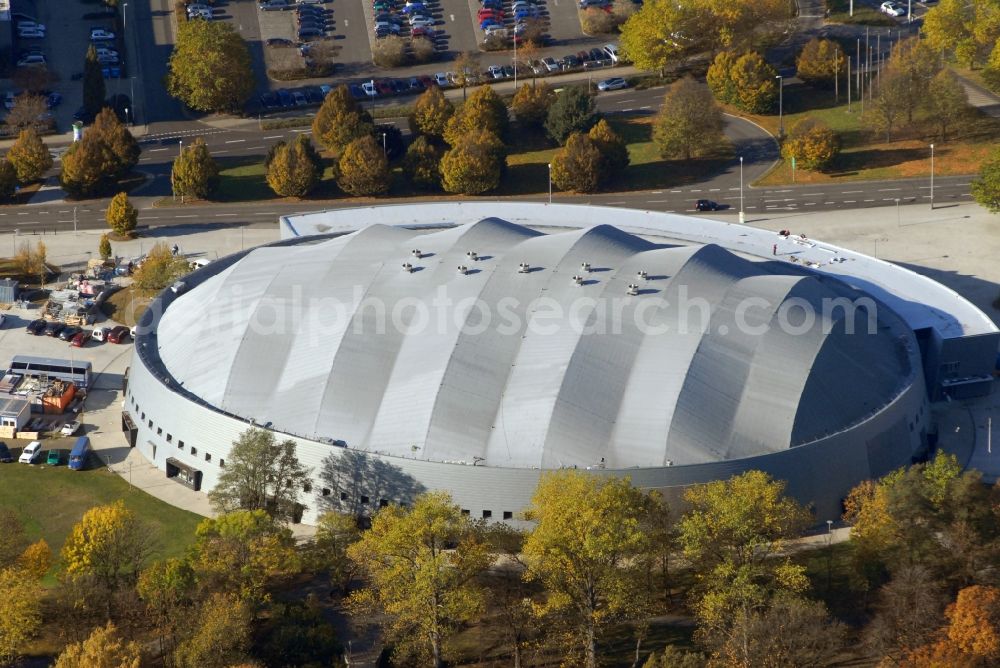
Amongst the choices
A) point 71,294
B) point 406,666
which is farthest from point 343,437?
point 71,294

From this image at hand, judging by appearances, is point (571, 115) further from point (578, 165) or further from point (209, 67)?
point (209, 67)

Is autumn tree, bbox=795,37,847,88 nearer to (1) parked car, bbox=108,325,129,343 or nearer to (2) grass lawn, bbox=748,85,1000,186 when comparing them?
(2) grass lawn, bbox=748,85,1000,186

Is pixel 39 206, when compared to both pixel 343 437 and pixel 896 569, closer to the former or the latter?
pixel 343 437

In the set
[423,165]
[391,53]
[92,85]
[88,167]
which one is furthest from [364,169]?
[92,85]

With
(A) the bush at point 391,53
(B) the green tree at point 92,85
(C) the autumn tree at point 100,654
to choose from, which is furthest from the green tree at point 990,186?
(B) the green tree at point 92,85

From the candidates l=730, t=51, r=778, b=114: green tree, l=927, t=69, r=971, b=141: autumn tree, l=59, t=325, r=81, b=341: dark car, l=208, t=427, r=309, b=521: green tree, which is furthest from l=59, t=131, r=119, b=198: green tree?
l=927, t=69, r=971, b=141: autumn tree

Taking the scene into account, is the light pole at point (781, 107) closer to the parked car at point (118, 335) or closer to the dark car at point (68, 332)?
the parked car at point (118, 335)
